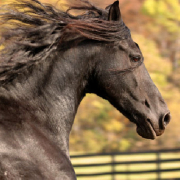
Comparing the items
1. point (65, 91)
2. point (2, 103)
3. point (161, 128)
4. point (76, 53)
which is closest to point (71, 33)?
point (76, 53)

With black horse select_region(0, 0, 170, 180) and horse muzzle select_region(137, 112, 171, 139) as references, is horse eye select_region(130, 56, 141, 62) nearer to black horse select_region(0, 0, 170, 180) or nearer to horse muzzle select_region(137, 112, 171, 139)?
black horse select_region(0, 0, 170, 180)

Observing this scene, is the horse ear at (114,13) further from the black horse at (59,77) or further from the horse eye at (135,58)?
the horse eye at (135,58)

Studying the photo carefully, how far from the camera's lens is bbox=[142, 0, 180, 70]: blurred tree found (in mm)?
15512

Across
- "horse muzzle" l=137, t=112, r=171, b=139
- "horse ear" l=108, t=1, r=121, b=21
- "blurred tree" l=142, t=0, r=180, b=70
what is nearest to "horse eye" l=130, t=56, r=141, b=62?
"horse ear" l=108, t=1, r=121, b=21

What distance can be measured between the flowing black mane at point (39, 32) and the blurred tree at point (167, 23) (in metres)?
12.7

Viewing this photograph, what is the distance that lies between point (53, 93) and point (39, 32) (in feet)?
1.53

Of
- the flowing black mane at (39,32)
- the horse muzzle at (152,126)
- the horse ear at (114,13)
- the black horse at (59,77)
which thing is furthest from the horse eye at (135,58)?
the horse muzzle at (152,126)

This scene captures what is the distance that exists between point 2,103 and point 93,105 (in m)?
11.5

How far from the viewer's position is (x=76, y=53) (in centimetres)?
292

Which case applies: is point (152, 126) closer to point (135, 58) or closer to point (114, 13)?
point (135, 58)

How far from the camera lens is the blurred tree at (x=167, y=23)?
15.5 meters

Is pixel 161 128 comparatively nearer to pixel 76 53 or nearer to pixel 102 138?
pixel 76 53

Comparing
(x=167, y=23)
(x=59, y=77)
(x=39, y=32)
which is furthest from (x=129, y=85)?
(x=167, y=23)

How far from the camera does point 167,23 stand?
16.1 meters
